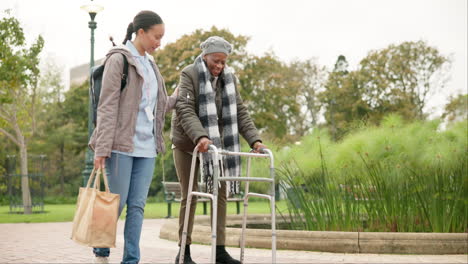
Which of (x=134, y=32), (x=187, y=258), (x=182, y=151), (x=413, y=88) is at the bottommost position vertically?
(x=187, y=258)

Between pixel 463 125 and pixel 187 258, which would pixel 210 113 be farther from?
pixel 463 125

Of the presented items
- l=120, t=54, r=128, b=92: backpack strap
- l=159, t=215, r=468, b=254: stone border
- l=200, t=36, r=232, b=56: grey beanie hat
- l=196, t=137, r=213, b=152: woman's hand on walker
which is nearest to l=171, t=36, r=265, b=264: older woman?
l=200, t=36, r=232, b=56: grey beanie hat

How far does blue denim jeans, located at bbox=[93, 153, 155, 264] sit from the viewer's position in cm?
406

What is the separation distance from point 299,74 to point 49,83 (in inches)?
594

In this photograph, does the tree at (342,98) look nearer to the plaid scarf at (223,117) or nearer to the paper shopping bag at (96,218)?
the plaid scarf at (223,117)

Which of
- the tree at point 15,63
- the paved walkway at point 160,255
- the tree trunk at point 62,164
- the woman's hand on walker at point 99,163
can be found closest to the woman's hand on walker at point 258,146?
the woman's hand on walker at point 99,163

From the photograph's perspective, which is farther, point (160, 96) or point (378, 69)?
point (378, 69)

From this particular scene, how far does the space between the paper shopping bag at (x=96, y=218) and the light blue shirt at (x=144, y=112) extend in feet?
1.30

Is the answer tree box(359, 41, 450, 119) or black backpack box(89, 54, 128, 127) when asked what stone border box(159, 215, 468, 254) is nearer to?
black backpack box(89, 54, 128, 127)

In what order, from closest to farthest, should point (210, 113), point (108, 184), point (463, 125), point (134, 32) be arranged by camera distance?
point (108, 184) < point (134, 32) < point (210, 113) < point (463, 125)

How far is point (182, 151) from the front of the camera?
5262mm

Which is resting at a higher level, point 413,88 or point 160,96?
point 413,88

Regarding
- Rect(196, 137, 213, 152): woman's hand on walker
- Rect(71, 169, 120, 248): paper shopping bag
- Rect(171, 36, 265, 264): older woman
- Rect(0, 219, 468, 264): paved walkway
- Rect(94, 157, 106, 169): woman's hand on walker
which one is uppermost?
Rect(171, 36, 265, 264): older woman

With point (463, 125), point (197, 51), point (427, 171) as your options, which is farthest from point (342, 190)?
point (197, 51)
